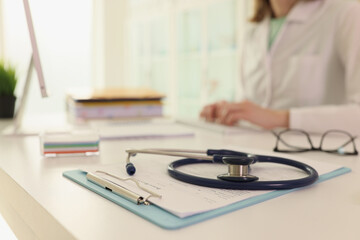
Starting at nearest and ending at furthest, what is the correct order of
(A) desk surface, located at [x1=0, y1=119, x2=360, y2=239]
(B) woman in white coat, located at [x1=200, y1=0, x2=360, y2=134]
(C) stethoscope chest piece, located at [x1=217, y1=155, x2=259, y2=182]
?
(A) desk surface, located at [x1=0, y1=119, x2=360, y2=239]
(C) stethoscope chest piece, located at [x1=217, y1=155, x2=259, y2=182]
(B) woman in white coat, located at [x1=200, y1=0, x2=360, y2=134]

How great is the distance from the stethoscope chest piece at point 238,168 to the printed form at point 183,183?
19 millimetres

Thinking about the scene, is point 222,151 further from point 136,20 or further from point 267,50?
point 136,20

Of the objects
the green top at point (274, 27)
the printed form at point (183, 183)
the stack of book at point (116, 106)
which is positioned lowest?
the printed form at point (183, 183)

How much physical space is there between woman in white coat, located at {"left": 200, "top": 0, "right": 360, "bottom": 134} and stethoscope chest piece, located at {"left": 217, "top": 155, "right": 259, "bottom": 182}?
2.20ft

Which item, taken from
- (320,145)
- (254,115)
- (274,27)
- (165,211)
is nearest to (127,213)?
(165,211)

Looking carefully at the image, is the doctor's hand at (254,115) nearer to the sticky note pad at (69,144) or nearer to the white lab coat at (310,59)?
the white lab coat at (310,59)

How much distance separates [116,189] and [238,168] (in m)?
0.15

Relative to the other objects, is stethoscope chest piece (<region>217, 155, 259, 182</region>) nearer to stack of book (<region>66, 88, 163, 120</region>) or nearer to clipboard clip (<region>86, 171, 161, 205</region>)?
clipboard clip (<region>86, 171, 161, 205</region>)

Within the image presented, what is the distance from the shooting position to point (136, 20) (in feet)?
12.7

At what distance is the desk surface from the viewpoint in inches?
14.4

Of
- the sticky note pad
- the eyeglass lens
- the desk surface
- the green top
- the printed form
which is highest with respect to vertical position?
the green top

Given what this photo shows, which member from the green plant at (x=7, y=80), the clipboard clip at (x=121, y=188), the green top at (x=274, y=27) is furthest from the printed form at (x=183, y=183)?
the green top at (x=274, y=27)

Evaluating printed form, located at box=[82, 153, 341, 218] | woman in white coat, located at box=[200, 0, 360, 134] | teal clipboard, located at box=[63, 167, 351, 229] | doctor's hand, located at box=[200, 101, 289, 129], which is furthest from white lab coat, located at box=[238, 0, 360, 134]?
teal clipboard, located at box=[63, 167, 351, 229]

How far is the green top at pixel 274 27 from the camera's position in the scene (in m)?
1.64
